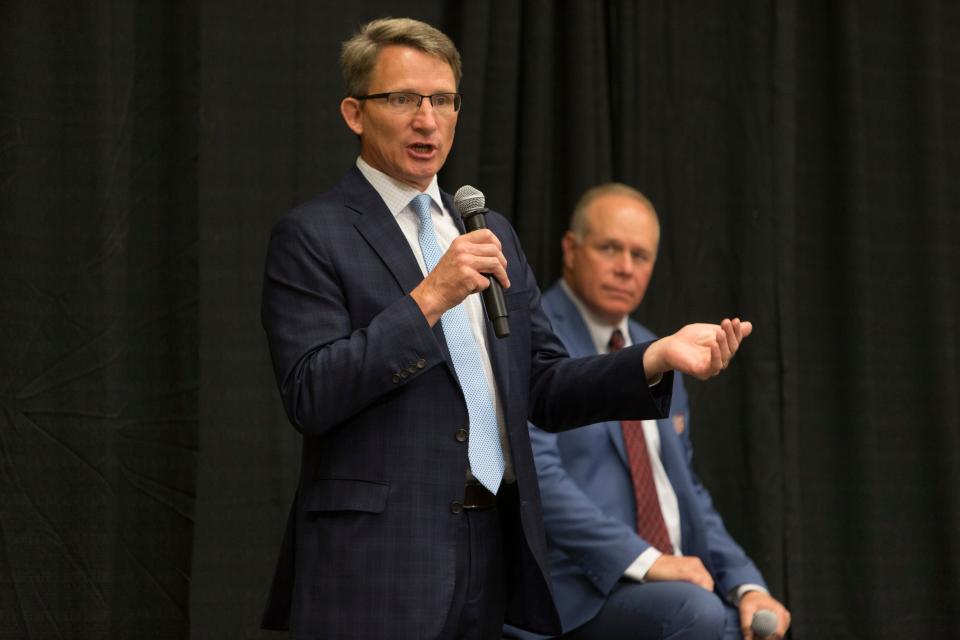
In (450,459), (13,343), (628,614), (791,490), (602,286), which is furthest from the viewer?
(791,490)

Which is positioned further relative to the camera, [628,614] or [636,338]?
[636,338]

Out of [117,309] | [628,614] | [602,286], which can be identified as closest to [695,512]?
[628,614]

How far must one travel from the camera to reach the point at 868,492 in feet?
11.9

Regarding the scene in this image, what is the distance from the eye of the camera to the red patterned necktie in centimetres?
275

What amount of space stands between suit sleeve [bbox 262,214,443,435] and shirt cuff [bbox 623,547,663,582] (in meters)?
1.08

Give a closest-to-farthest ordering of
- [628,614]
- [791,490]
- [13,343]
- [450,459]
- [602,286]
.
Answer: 1. [450,459]
2. [628,614]
3. [13,343]
4. [602,286]
5. [791,490]

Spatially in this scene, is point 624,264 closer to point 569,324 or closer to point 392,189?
point 569,324

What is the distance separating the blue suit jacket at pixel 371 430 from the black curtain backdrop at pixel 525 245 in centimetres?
112

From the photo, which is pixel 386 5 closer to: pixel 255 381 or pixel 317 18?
pixel 317 18

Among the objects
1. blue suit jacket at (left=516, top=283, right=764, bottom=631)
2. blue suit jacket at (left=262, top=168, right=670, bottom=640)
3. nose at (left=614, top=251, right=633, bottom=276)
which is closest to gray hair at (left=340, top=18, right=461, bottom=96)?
blue suit jacket at (left=262, top=168, right=670, bottom=640)

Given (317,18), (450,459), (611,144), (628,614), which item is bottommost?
(628,614)

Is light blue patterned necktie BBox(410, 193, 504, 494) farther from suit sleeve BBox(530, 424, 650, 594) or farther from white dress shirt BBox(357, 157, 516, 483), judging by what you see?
suit sleeve BBox(530, 424, 650, 594)

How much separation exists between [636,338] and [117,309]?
1.36 metres

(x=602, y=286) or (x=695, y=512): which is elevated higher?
(x=602, y=286)
